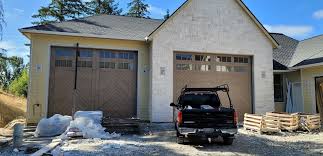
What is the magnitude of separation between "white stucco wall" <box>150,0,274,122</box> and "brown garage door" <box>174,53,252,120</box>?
1.44 ft

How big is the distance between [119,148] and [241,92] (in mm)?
9904

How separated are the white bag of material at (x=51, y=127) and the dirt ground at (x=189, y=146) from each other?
2171 mm

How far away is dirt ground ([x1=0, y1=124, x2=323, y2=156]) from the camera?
8617 mm

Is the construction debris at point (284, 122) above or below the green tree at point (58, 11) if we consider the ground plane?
below

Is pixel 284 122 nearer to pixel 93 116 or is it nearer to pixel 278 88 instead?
pixel 278 88

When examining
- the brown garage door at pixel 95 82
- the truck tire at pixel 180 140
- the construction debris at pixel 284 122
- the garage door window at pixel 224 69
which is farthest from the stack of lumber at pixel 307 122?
the brown garage door at pixel 95 82

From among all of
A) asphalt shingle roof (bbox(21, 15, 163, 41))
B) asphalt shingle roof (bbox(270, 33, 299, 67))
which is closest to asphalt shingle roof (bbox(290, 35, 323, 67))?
asphalt shingle roof (bbox(270, 33, 299, 67))

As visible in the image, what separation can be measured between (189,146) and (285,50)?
48.2 feet

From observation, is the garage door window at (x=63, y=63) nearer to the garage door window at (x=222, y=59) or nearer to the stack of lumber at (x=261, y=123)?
the garage door window at (x=222, y=59)

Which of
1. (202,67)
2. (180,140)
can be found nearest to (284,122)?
(202,67)

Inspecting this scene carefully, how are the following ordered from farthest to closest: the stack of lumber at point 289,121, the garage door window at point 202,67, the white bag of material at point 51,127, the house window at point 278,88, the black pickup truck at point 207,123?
the house window at point 278,88 < the garage door window at point 202,67 < the stack of lumber at point 289,121 < the white bag of material at point 51,127 < the black pickup truck at point 207,123

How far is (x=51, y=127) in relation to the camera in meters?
12.1

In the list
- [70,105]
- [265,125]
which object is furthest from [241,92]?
[70,105]

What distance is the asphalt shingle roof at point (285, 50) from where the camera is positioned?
19.8 metres
